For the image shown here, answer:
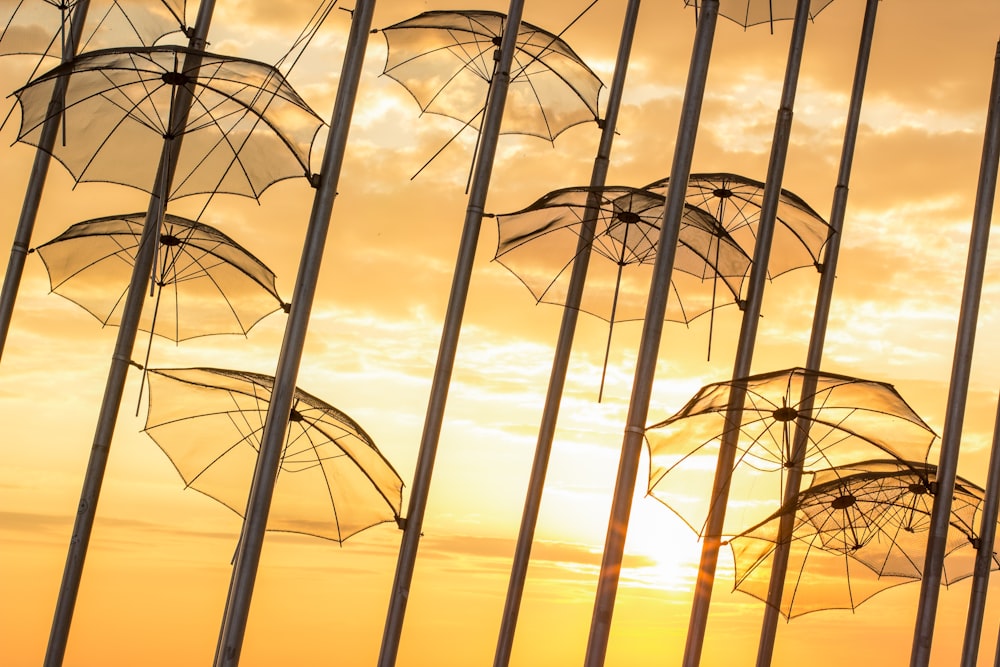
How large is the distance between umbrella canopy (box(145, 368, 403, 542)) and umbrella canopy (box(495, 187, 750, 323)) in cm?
446

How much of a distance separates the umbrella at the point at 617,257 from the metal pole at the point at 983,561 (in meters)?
5.11

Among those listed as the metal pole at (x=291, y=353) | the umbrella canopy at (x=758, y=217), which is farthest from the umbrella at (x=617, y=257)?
the metal pole at (x=291, y=353)

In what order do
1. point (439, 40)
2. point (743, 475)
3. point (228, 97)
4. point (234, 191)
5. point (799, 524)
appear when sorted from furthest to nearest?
point (439, 40), point (799, 524), point (743, 475), point (234, 191), point (228, 97)

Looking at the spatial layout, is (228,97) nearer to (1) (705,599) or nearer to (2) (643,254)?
(2) (643,254)

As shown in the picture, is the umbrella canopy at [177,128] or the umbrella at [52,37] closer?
the umbrella canopy at [177,128]

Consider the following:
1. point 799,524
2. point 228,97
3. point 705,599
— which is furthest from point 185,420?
point 799,524

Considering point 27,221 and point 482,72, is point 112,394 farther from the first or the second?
point 482,72

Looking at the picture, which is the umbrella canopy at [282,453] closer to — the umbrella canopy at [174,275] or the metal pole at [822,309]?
the umbrella canopy at [174,275]

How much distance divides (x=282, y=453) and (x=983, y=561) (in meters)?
11.2

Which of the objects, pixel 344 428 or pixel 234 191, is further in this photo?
pixel 344 428

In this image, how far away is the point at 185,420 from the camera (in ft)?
64.3

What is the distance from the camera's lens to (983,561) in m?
18.9

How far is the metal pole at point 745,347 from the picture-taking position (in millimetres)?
18525

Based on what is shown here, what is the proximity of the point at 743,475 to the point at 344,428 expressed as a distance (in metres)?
6.25
